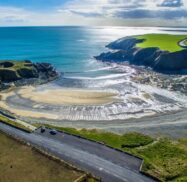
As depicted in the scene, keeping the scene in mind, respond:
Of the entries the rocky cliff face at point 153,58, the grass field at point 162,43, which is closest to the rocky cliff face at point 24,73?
the rocky cliff face at point 153,58

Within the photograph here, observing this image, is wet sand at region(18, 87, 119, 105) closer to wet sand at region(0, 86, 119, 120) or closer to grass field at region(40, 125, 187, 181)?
wet sand at region(0, 86, 119, 120)

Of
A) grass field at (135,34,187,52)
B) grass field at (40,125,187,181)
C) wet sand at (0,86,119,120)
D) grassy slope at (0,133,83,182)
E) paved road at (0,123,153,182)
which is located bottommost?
wet sand at (0,86,119,120)

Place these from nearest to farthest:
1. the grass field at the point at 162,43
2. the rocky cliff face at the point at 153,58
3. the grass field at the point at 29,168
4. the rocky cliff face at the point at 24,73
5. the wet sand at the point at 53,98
Answer: 1. the grass field at the point at 29,168
2. the wet sand at the point at 53,98
3. the rocky cliff face at the point at 24,73
4. the rocky cliff face at the point at 153,58
5. the grass field at the point at 162,43

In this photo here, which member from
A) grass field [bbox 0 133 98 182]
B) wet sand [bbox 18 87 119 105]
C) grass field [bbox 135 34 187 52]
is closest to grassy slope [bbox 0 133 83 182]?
grass field [bbox 0 133 98 182]

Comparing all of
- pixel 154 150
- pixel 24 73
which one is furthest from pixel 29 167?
pixel 24 73

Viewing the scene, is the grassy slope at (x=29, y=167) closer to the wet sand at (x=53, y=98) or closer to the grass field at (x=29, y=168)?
the grass field at (x=29, y=168)

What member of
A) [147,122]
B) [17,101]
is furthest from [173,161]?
[17,101]
